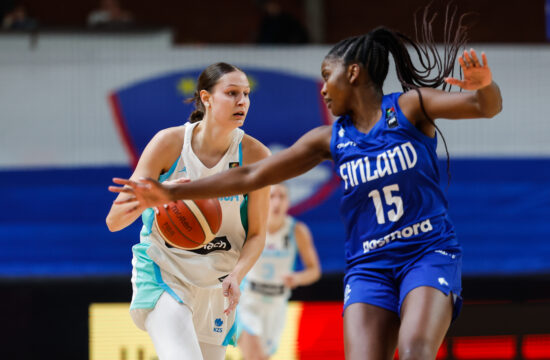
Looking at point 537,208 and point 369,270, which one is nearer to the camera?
point 369,270

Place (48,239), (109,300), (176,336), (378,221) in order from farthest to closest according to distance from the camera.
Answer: (48,239) → (109,300) → (176,336) → (378,221)

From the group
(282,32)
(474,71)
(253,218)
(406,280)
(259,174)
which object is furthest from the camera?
(282,32)

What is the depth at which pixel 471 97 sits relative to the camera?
3.21 meters

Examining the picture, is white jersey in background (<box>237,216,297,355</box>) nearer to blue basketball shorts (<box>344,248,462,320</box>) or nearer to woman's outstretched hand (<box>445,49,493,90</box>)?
blue basketball shorts (<box>344,248,462,320</box>)

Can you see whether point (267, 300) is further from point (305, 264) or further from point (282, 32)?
point (282, 32)

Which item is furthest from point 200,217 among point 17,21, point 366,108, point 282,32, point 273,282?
point 17,21

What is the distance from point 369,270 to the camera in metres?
3.41

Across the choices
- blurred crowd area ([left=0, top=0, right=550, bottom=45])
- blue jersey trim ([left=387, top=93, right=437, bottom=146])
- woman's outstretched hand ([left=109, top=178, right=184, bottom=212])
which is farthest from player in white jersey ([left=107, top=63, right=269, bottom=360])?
blurred crowd area ([left=0, top=0, right=550, bottom=45])

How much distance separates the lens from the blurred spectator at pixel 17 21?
924cm

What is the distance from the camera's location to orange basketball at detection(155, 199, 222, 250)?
12.6 ft

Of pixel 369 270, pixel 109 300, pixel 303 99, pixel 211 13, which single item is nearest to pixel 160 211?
pixel 369 270

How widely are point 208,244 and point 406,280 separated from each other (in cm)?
114

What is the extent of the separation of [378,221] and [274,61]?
5.85 metres

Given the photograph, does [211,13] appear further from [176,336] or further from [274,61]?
[176,336]
